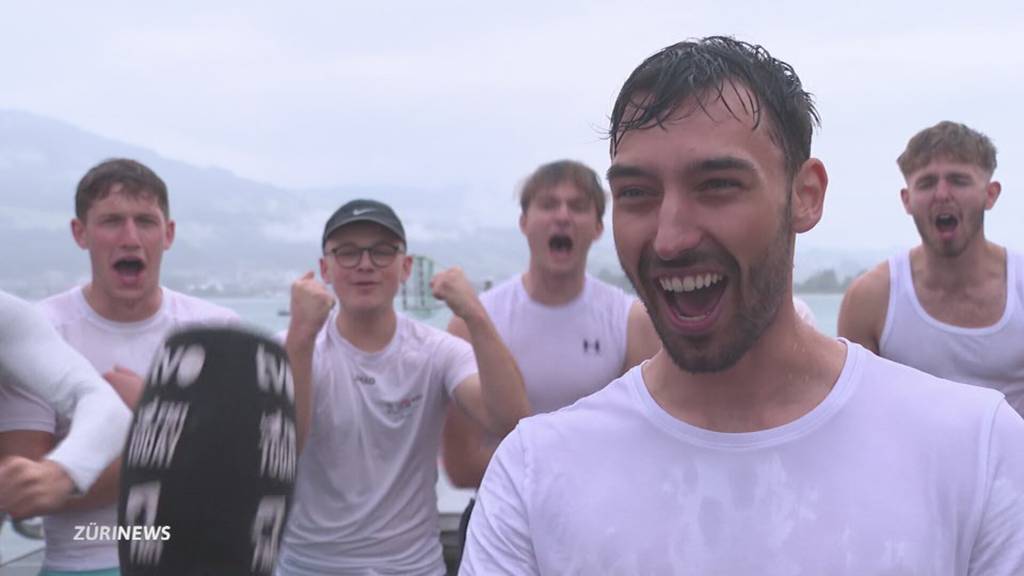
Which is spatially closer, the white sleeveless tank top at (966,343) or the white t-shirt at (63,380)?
the white t-shirt at (63,380)

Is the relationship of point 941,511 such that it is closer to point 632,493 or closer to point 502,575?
point 632,493

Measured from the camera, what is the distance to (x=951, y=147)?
159 inches

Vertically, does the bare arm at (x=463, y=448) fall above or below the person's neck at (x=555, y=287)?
below

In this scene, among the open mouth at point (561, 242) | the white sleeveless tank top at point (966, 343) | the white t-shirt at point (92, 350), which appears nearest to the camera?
the white t-shirt at point (92, 350)

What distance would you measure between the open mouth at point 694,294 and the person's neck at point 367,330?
7.79 ft

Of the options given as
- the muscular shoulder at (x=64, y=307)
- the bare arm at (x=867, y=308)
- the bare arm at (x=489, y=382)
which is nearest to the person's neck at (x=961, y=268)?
the bare arm at (x=867, y=308)

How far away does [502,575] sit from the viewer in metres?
1.41

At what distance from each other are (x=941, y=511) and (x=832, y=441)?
162mm

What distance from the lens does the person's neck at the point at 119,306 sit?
138 inches

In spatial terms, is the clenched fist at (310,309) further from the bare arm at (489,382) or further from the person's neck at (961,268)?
the person's neck at (961,268)

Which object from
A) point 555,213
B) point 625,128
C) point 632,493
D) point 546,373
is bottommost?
point 632,493

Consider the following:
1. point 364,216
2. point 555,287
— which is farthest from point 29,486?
point 555,287

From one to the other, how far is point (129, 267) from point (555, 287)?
1.71m

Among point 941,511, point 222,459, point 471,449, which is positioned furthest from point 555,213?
point 941,511
